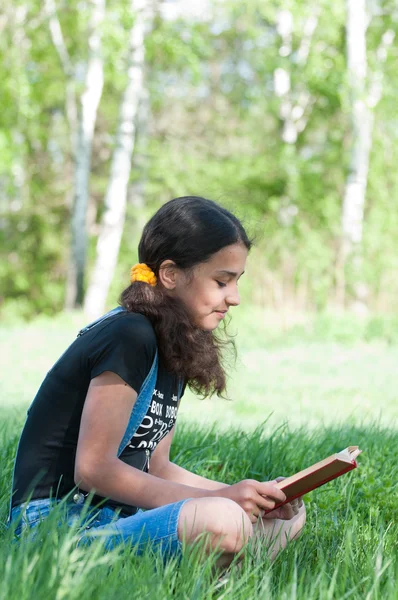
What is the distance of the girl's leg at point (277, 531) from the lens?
2.59 m

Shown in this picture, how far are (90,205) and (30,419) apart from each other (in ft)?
66.0

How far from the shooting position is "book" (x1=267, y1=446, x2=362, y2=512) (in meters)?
2.32

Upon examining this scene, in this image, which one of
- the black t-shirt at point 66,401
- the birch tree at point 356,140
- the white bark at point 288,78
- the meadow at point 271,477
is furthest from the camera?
the white bark at point 288,78

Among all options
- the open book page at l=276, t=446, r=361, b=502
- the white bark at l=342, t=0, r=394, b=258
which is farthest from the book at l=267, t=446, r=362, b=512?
the white bark at l=342, t=0, r=394, b=258

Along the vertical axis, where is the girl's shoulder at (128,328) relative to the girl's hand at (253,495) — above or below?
above

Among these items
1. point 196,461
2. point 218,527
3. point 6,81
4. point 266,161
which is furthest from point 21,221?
point 218,527

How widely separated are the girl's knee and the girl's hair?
444 millimetres

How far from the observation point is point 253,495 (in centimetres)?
241

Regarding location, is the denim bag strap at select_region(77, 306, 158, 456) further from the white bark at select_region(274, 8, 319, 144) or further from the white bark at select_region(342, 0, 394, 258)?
the white bark at select_region(274, 8, 319, 144)

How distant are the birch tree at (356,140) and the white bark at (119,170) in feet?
10.6

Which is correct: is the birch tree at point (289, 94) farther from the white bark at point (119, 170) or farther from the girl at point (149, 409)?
the girl at point (149, 409)

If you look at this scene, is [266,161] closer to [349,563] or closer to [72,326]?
[72,326]

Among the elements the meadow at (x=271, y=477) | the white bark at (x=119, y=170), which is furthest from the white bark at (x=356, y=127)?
the meadow at (x=271, y=477)

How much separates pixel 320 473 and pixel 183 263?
2.54ft
